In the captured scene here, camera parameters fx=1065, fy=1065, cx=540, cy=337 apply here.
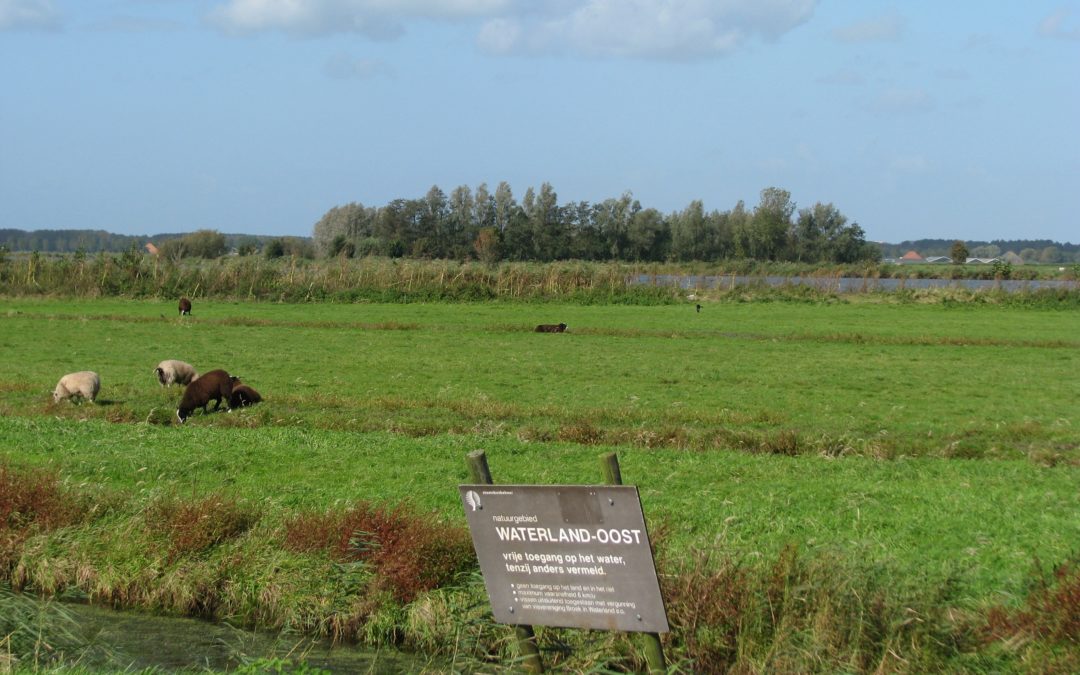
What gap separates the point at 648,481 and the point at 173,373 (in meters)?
14.4

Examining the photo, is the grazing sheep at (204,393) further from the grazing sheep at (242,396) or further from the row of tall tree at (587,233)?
the row of tall tree at (587,233)

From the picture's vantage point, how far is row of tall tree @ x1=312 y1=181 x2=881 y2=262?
406ft

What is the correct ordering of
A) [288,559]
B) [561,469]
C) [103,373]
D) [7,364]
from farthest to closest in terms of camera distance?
[7,364] < [103,373] < [561,469] < [288,559]

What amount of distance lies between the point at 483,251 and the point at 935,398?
97646 millimetres

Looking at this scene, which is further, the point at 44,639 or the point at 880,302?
the point at 880,302

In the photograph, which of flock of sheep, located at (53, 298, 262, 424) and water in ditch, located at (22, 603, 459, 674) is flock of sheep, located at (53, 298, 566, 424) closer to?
flock of sheep, located at (53, 298, 262, 424)

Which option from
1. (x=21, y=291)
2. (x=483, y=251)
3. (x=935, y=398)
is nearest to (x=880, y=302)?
(x=935, y=398)

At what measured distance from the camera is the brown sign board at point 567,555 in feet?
21.5

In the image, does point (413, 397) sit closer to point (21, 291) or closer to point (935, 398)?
point (935, 398)

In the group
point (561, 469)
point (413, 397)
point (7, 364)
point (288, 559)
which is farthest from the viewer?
point (7, 364)

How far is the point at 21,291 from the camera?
199 ft

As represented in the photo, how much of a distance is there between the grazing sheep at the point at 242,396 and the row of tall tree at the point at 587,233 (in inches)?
3815

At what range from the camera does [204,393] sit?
68.6 feet

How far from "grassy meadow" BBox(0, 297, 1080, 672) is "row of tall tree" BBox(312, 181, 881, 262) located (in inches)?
3575
